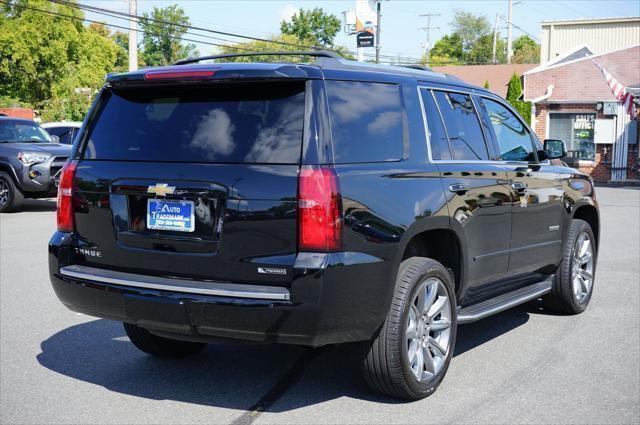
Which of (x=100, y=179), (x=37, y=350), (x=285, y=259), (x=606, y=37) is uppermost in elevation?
(x=606, y=37)

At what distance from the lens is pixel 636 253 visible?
11.5 m

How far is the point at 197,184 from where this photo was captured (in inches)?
176

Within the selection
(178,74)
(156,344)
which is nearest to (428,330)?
(156,344)

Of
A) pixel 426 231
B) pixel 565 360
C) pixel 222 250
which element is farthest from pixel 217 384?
pixel 565 360

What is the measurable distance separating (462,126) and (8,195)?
43.2 ft

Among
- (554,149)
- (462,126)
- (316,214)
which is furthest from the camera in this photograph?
(554,149)

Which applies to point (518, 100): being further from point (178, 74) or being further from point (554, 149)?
point (178, 74)

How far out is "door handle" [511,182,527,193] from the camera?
6.19 meters

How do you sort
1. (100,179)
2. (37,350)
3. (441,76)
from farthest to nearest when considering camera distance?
1. (37,350)
2. (441,76)
3. (100,179)

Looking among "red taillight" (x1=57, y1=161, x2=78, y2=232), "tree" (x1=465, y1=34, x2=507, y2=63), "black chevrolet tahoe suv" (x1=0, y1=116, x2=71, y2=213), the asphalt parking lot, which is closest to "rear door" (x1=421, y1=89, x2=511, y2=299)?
the asphalt parking lot

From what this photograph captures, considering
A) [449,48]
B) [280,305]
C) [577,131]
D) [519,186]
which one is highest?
[449,48]

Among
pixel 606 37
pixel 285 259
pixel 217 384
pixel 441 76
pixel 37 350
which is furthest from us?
pixel 606 37

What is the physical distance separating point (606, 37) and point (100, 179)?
46.8 metres

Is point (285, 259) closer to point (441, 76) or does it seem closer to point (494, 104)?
point (441, 76)
